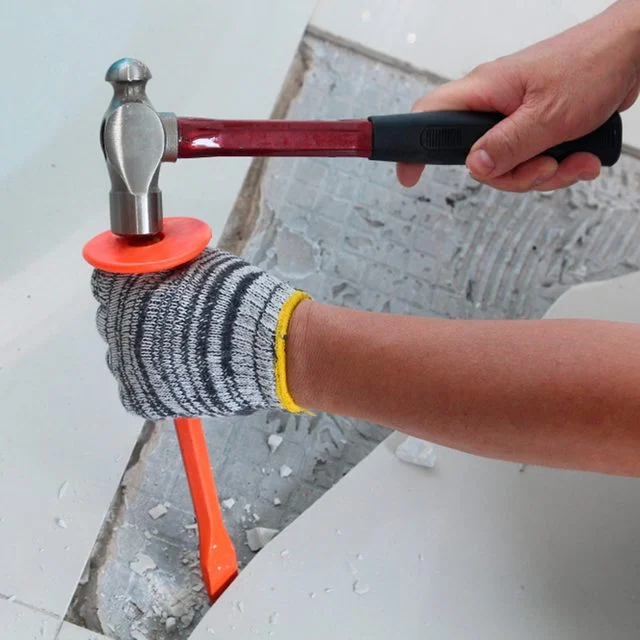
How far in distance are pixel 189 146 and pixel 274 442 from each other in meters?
0.41

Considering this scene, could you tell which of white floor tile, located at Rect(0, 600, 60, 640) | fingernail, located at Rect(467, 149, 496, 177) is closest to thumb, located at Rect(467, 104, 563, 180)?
fingernail, located at Rect(467, 149, 496, 177)

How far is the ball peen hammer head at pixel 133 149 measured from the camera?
2.01ft

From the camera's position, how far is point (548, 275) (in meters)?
0.96

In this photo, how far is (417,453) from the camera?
2.88 ft

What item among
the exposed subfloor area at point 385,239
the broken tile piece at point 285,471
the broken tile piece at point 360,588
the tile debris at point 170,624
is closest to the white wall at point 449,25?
the exposed subfloor area at point 385,239

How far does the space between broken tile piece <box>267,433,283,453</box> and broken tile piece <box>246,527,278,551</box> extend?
10 cm

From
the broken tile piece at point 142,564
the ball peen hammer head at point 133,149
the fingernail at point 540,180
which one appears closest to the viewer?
the ball peen hammer head at point 133,149

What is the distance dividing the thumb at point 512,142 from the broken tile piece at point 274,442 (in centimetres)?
41

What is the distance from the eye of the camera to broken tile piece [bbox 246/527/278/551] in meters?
0.88

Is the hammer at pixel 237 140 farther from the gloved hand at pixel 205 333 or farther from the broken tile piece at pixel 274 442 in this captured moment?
the broken tile piece at pixel 274 442

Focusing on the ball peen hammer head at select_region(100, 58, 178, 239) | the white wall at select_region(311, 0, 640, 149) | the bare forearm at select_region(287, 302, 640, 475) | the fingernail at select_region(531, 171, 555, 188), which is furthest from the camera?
the white wall at select_region(311, 0, 640, 149)

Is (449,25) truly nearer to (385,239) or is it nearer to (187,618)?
(385,239)

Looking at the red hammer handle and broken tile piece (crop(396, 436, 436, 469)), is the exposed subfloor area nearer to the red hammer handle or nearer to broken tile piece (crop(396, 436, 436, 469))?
broken tile piece (crop(396, 436, 436, 469))

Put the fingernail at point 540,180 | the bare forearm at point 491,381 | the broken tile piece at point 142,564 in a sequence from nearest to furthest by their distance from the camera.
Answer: the bare forearm at point 491,381
the fingernail at point 540,180
the broken tile piece at point 142,564
